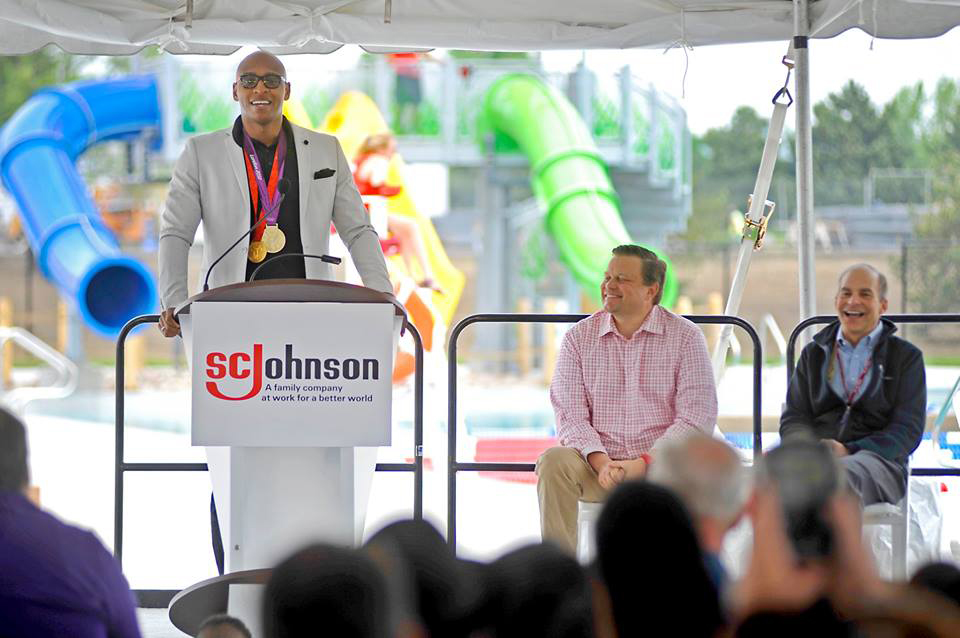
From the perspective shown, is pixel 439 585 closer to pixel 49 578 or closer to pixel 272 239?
pixel 49 578

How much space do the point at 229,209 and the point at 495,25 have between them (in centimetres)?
150

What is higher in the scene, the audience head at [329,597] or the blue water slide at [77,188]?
the blue water slide at [77,188]

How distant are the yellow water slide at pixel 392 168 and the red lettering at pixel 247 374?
9032 mm

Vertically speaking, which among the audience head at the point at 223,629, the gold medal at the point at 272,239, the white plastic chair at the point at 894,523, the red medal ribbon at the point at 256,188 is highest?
the red medal ribbon at the point at 256,188

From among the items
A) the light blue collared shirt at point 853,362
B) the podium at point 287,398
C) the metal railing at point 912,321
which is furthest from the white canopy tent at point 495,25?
the podium at point 287,398

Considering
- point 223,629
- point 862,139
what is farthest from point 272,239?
point 862,139

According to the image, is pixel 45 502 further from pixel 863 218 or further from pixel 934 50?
pixel 934 50

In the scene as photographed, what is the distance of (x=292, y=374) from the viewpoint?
125 inches

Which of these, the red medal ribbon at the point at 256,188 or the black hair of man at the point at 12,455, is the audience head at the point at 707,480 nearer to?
the black hair of man at the point at 12,455

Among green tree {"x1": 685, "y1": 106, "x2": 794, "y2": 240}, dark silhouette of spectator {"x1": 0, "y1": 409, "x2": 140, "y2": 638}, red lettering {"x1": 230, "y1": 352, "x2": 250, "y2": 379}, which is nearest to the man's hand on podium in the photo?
red lettering {"x1": 230, "y1": 352, "x2": 250, "y2": 379}

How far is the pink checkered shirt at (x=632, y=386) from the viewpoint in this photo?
408cm

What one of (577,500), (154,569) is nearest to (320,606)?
(577,500)

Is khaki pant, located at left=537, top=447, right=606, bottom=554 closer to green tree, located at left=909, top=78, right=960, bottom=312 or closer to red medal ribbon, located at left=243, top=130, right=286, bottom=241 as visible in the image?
red medal ribbon, located at left=243, top=130, right=286, bottom=241

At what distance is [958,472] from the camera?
438 cm
